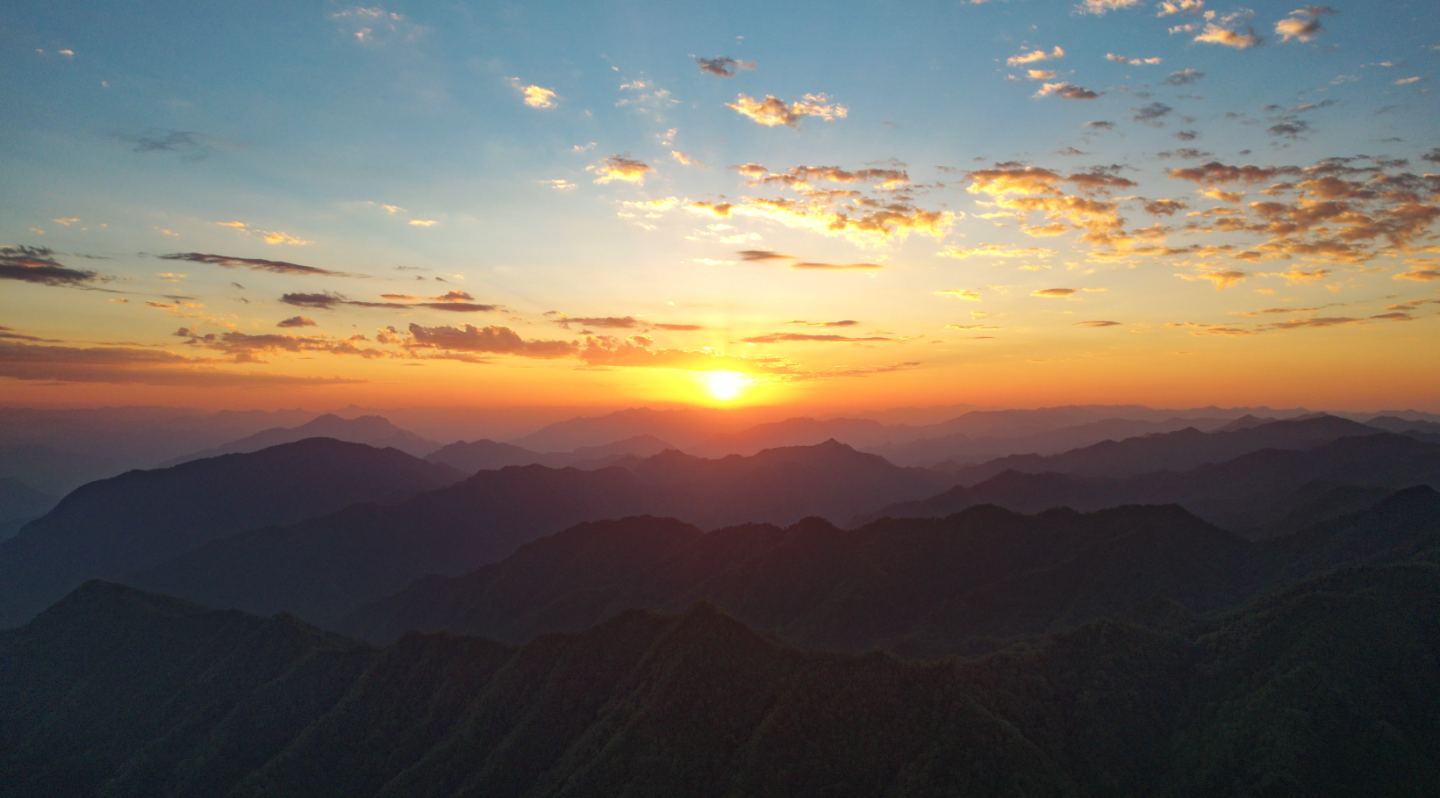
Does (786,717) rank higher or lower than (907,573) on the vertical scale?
higher

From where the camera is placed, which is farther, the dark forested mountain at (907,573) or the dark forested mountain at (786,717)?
the dark forested mountain at (907,573)

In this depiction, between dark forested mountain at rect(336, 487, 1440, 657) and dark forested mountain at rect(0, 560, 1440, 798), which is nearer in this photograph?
dark forested mountain at rect(0, 560, 1440, 798)

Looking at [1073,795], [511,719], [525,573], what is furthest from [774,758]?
[525,573]

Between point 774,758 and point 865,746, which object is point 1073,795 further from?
point 774,758

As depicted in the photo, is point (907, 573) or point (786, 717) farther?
point (907, 573)
